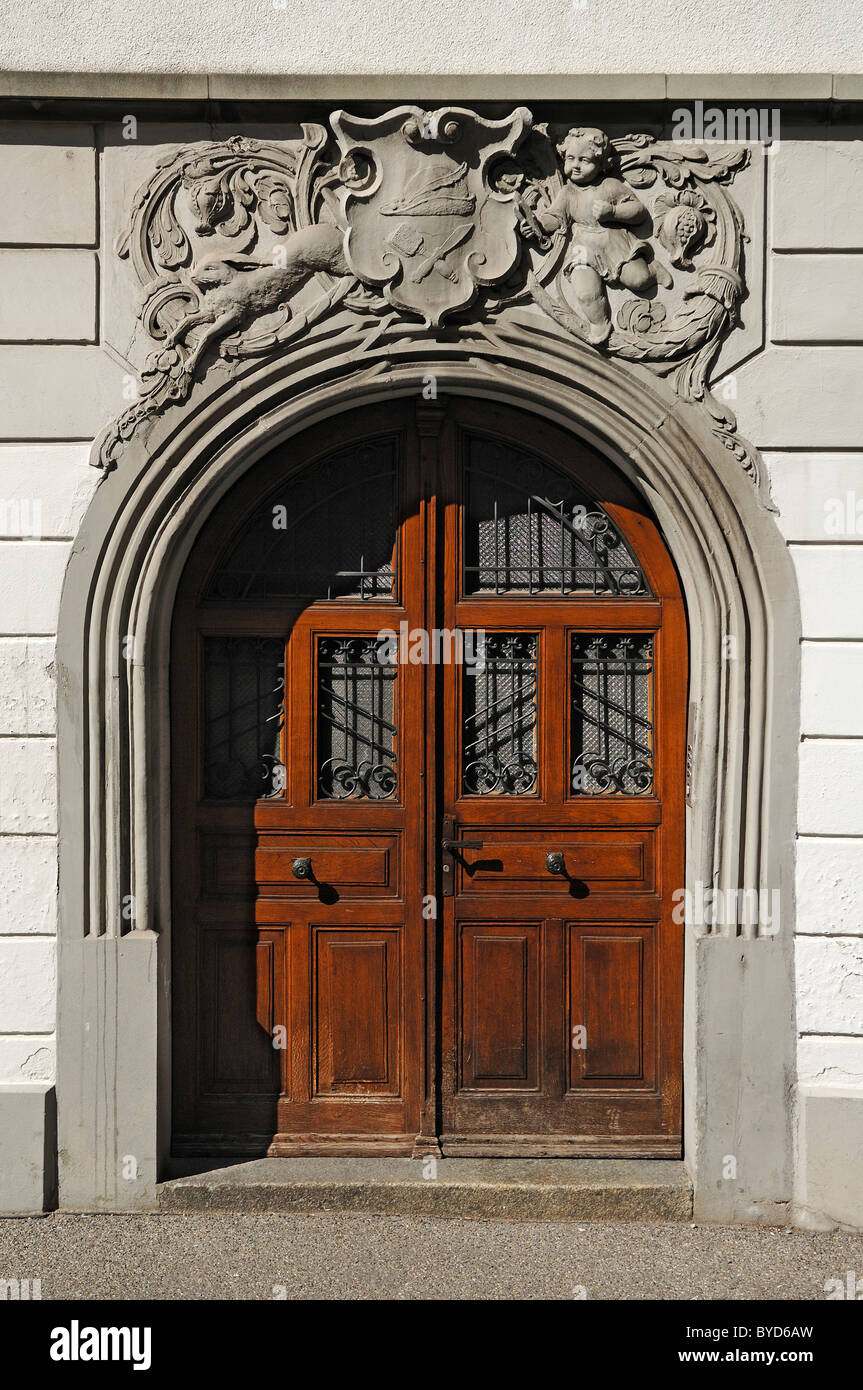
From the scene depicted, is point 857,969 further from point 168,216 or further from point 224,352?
point 168,216

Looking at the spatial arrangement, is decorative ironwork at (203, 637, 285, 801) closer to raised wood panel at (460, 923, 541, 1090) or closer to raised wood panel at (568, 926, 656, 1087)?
raised wood panel at (460, 923, 541, 1090)

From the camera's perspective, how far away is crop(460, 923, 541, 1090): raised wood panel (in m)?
4.94

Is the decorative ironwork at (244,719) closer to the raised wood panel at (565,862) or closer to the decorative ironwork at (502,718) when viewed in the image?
the decorative ironwork at (502,718)

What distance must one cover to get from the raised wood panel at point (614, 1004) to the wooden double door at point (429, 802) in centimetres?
1

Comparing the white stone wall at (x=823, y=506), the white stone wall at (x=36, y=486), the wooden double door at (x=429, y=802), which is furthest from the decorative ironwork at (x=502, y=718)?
the white stone wall at (x=36, y=486)

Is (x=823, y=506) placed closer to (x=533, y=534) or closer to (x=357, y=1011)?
(x=533, y=534)

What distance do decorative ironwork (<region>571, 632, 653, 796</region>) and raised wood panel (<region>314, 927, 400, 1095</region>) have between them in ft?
3.72

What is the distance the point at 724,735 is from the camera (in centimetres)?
466

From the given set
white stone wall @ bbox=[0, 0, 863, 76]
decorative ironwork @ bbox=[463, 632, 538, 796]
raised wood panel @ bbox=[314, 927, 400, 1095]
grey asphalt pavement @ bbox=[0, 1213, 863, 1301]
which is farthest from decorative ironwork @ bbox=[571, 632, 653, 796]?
white stone wall @ bbox=[0, 0, 863, 76]

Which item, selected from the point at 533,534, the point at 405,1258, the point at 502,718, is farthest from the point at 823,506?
the point at 405,1258

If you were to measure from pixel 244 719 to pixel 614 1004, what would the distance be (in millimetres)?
2039

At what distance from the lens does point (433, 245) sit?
182 inches

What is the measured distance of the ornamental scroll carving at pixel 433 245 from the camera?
15.1ft

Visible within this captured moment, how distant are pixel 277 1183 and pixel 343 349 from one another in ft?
11.4
